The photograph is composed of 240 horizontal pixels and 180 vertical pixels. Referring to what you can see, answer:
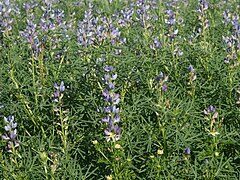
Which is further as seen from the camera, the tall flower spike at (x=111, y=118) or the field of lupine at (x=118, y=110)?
the field of lupine at (x=118, y=110)

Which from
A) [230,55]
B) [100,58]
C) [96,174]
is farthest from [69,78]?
[230,55]

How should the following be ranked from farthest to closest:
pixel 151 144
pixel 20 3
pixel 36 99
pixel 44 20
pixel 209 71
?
pixel 20 3 < pixel 44 20 < pixel 209 71 < pixel 36 99 < pixel 151 144

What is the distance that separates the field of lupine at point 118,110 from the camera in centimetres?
312

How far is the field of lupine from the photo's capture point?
3.12 metres

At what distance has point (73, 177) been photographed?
3.11 metres

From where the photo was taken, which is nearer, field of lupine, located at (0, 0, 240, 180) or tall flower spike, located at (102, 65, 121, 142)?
tall flower spike, located at (102, 65, 121, 142)

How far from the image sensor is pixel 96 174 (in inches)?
127

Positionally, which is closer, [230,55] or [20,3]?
[230,55]

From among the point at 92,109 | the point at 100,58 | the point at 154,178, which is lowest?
the point at 154,178

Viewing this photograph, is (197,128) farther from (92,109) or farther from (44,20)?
(44,20)

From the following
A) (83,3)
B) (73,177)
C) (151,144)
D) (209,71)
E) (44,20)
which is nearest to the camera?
(73,177)

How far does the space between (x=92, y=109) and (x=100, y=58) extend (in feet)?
1.59

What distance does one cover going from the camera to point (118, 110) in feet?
9.83

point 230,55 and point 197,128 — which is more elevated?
point 230,55
